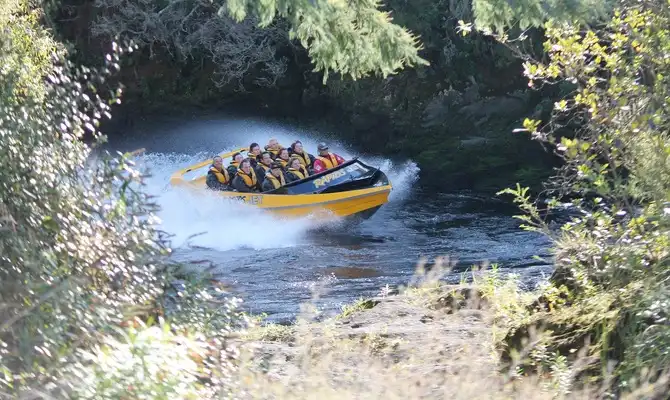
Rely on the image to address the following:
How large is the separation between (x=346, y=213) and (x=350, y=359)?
40.4ft

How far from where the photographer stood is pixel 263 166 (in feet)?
57.2

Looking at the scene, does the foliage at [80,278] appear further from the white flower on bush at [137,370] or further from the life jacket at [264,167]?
the life jacket at [264,167]

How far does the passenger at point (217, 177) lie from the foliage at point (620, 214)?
12.2 meters

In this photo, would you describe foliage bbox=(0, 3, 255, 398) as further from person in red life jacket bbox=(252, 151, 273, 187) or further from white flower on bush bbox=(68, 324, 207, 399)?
person in red life jacket bbox=(252, 151, 273, 187)

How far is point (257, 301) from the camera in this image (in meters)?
12.5

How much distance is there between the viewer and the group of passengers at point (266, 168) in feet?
56.0

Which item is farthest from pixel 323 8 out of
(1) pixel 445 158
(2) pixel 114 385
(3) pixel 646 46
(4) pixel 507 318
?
(1) pixel 445 158

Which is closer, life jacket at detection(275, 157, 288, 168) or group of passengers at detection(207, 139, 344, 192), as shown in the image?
group of passengers at detection(207, 139, 344, 192)

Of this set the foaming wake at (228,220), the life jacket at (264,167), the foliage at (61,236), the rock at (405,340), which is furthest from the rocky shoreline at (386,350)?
the life jacket at (264,167)

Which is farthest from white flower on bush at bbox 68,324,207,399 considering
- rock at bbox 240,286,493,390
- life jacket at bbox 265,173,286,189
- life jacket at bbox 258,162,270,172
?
life jacket at bbox 258,162,270,172

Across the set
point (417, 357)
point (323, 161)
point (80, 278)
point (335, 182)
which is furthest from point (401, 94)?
point (80, 278)

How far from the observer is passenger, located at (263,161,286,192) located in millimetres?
17000

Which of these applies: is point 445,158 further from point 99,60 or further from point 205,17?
point 99,60

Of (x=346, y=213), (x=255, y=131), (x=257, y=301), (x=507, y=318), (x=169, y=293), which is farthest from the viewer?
(x=255, y=131)
